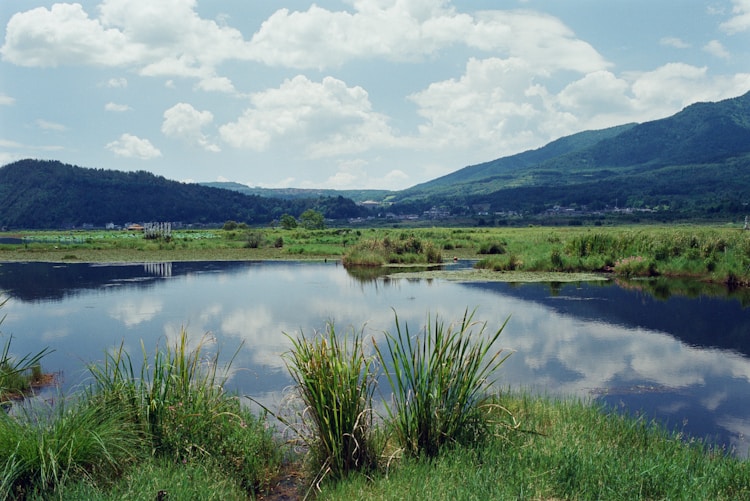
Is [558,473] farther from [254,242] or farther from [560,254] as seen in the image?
[254,242]

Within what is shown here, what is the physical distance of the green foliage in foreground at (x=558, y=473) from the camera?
5.50 m

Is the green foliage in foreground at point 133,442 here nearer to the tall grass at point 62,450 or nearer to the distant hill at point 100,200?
the tall grass at point 62,450

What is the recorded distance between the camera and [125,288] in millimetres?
26516

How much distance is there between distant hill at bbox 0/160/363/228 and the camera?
12988 cm

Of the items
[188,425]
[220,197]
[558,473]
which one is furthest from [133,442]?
[220,197]

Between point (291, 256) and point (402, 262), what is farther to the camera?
point (291, 256)

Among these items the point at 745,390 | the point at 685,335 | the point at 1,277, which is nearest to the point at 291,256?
the point at 1,277

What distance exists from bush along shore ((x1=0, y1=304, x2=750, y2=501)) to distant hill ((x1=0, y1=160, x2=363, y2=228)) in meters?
137

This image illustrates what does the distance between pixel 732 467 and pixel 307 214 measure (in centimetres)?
10931

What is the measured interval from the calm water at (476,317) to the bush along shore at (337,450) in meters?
1.49

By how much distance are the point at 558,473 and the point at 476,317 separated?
481 inches

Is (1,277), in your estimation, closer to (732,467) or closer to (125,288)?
(125,288)

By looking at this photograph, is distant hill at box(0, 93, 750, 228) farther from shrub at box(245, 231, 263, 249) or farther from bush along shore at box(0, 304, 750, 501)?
bush along shore at box(0, 304, 750, 501)

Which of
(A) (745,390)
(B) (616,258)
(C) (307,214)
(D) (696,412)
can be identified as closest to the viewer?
(D) (696,412)
